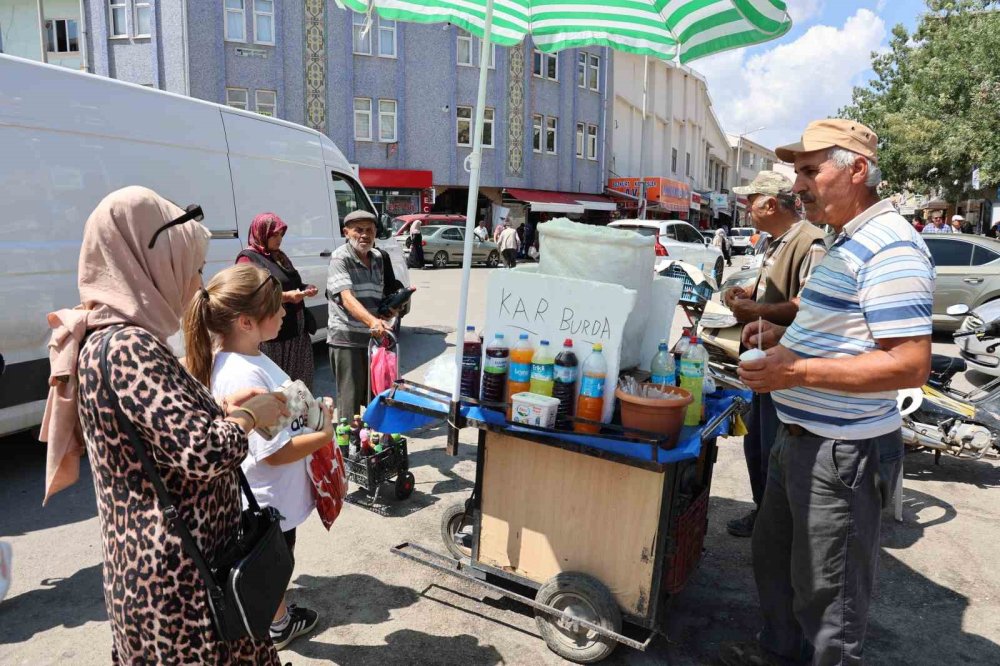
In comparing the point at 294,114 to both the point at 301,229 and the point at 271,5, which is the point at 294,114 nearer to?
the point at 271,5

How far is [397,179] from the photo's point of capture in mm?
28516

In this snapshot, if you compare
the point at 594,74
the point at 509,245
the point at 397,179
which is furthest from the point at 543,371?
the point at 594,74

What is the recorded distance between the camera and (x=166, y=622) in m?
1.73

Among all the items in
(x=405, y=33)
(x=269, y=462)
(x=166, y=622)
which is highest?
(x=405, y=33)

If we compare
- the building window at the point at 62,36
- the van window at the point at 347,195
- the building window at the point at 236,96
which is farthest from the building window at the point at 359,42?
the van window at the point at 347,195

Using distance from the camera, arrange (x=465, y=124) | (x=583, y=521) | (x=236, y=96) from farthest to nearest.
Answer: (x=465, y=124) → (x=236, y=96) → (x=583, y=521)

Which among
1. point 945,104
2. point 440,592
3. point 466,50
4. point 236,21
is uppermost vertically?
point 466,50

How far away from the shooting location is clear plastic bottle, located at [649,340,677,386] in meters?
2.80

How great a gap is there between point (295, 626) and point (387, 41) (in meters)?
28.5

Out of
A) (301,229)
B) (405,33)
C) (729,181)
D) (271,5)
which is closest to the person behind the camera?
(301,229)

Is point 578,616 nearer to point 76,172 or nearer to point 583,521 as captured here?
point 583,521

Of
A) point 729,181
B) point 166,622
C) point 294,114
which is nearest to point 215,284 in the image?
point 166,622

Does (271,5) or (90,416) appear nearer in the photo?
(90,416)

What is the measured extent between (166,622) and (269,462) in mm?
623
